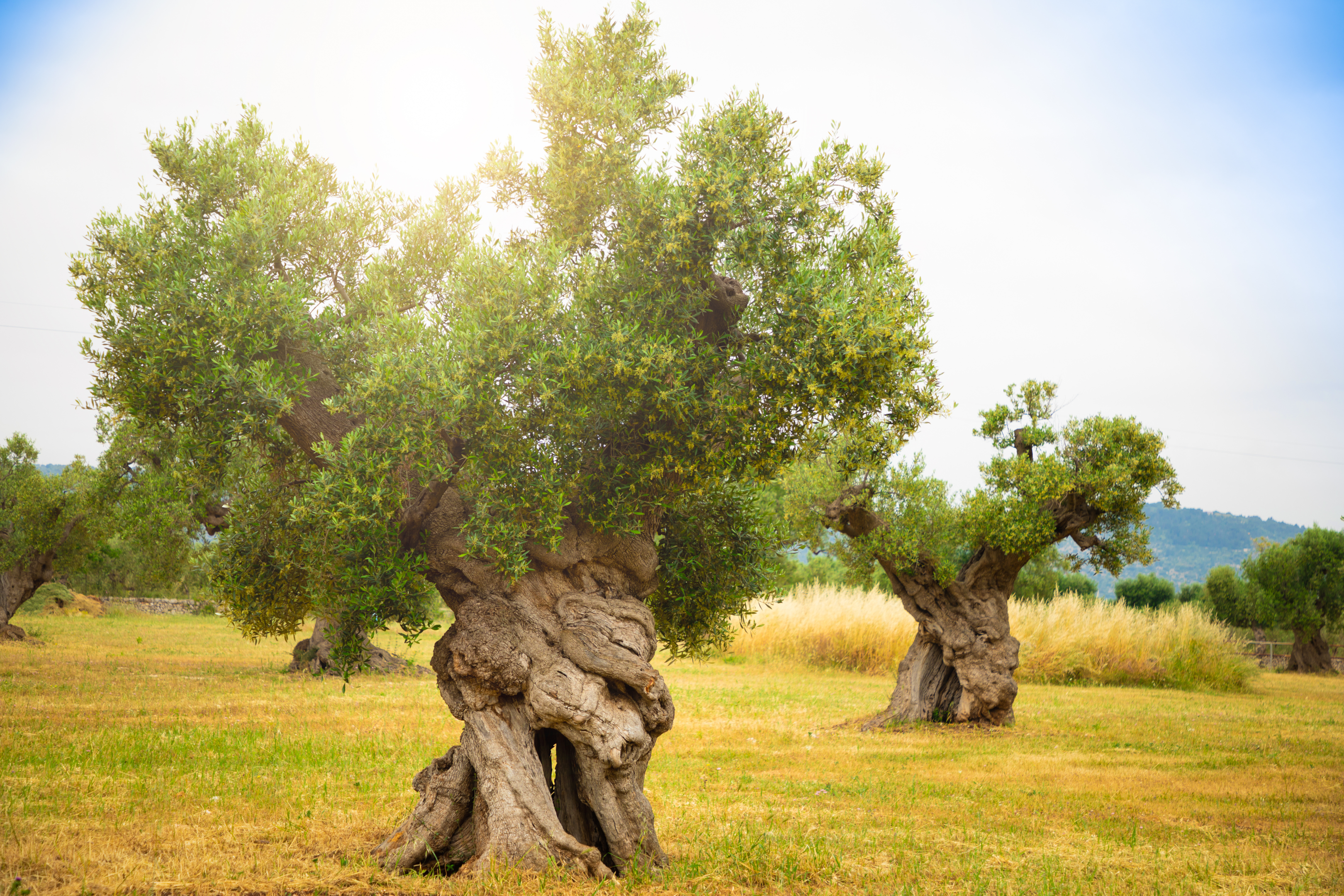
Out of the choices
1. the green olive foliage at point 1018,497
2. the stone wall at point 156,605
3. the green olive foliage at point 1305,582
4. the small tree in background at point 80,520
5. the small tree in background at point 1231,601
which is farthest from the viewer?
the stone wall at point 156,605

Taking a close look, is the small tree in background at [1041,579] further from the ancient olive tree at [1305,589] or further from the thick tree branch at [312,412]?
the thick tree branch at [312,412]

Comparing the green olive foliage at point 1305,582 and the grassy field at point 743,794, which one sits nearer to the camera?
the grassy field at point 743,794

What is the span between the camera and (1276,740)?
17906 millimetres

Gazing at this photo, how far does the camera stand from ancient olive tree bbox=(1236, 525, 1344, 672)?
37.5 meters

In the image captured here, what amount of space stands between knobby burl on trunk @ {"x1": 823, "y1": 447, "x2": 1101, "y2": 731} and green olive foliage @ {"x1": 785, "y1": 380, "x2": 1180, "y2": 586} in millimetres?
99

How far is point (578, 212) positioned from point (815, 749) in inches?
442

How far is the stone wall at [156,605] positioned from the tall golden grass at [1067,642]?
39.9 meters

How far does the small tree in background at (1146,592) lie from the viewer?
56719 millimetres

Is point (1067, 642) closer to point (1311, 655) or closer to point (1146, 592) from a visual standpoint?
point (1311, 655)

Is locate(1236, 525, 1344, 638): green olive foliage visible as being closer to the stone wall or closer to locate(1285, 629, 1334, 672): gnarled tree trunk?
locate(1285, 629, 1334, 672): gnarled tree trunk


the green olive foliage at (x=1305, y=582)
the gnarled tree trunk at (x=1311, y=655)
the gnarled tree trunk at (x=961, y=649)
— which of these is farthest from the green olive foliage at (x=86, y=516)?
the gnarled tree trunk at (x=1311, y=655)

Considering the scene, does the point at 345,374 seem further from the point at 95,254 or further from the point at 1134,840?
the point at 1134,840

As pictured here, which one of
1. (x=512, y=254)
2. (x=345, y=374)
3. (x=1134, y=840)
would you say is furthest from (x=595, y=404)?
(x=1134, y=840)

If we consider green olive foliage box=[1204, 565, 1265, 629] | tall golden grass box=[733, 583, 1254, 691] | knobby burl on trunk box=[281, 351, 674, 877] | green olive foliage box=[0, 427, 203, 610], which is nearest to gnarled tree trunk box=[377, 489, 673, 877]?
knobby burl on trunk box=[281, 351, 674, 877]
